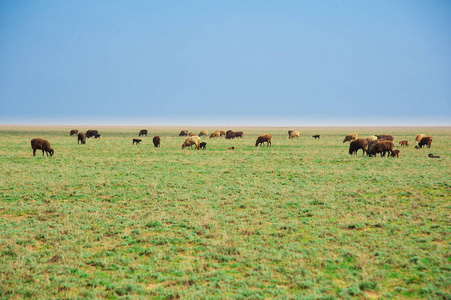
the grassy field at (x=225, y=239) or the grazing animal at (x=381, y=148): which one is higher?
the grazing animal at (x=381, y=148)

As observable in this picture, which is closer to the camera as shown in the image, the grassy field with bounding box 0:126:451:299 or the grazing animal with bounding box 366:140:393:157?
the grassy field with bounding box 0:126:451:299

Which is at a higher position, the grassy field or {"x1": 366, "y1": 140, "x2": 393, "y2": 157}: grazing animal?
{"x1": 366, "y1": 140, "x2": 393, "y2": 157}: grazing animal

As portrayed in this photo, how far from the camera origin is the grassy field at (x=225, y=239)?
5.74 metres

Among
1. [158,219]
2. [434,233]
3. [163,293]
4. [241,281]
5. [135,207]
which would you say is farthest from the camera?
[135,207]

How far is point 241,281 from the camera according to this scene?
5887mm

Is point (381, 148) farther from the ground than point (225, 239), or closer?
farther from the ground

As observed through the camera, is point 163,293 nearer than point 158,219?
Yes

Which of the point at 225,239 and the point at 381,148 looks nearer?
the point at 225,239

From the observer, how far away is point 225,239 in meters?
7.99

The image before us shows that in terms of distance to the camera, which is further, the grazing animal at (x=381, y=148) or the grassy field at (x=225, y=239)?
the grazing animal at (x=381, y=148)

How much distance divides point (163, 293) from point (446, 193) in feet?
46.9

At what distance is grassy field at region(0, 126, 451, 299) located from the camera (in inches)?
226

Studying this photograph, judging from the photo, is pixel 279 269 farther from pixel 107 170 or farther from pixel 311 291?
pixel 107 170

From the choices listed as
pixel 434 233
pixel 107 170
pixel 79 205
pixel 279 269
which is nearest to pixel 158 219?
pixel 79 205
